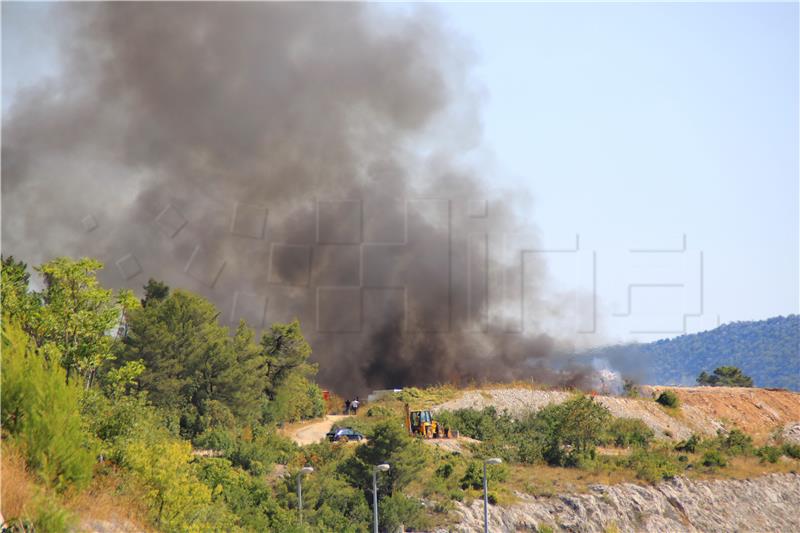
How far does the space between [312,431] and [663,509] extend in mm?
22256

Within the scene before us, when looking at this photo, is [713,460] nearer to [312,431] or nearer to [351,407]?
[351,407]

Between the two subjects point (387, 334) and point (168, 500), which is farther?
point (387, 334)

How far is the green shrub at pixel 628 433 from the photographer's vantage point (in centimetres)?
7262

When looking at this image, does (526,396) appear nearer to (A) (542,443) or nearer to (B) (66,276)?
(A) (542,443)

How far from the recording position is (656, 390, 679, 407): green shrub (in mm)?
84375

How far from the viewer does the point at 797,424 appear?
3364 inches

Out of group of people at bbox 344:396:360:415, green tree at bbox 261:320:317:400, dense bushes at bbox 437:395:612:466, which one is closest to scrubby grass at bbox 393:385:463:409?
dense bushes at bbox 437:395:612:466

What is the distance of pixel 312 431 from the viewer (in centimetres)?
6569

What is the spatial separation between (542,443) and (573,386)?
19.4 m

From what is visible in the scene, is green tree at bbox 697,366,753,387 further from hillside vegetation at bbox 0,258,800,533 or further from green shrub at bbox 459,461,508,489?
green shrub at bbox 459,461,508,489

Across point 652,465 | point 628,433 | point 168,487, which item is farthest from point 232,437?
point 628,433

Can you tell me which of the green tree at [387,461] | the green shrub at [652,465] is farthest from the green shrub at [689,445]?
→ the green tree at [387,461]

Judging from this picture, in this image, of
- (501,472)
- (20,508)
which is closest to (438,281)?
(501,472)

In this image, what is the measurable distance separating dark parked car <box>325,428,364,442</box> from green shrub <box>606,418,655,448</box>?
20015 millimetres
